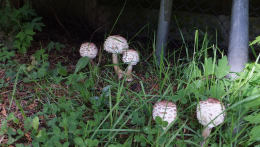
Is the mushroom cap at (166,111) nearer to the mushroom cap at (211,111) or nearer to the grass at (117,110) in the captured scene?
the grass at (117,110)

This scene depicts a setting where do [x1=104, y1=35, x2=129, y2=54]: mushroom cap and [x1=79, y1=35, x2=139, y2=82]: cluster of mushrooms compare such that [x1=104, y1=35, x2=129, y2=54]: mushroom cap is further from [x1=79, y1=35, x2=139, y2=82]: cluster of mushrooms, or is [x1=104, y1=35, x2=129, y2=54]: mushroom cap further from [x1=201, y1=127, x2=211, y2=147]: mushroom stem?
[x1=201, y1=127, x2=211, y2=147]: mushroom stem

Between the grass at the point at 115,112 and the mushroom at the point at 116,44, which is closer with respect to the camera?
the grass at the point at 115,112

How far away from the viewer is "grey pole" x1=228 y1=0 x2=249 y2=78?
2418 mm

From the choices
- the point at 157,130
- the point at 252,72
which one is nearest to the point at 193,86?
the point at 252,72

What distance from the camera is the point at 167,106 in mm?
1699

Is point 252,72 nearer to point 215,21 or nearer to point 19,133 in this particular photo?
point 19,133

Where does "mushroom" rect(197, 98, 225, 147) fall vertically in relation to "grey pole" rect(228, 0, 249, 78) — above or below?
below

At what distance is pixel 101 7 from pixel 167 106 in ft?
9.65

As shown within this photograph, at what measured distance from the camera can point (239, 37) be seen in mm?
2445

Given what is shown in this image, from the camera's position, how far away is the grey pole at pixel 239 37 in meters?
2.42

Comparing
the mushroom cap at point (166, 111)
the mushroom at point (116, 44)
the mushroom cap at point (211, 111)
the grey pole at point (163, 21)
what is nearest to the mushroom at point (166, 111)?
the mushroom cap at point (166, 111)

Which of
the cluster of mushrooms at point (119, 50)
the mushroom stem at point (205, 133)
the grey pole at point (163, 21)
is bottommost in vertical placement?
the mushroom stem at point (205, 133)

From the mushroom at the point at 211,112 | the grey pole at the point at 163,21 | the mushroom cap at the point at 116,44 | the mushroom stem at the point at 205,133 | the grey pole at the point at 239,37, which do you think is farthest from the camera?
the grey pole at the point at 163,21

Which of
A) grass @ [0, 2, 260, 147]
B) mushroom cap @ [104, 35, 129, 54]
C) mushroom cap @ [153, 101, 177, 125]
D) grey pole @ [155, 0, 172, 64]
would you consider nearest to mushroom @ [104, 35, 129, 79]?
mushroom cap @ [104, 35, 129, 54]
